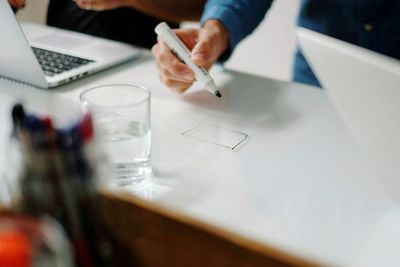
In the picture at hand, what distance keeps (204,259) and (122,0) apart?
794 millimetres

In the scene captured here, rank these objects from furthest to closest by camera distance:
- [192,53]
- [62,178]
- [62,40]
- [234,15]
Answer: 1. [62,40]
2. [234,15]
3. [192,53]
4. [62,178]

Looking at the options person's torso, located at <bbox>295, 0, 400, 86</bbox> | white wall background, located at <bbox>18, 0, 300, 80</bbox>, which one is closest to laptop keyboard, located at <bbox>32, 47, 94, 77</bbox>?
person's torso, located at <bbox>295, 0, 400, 86</bbox>

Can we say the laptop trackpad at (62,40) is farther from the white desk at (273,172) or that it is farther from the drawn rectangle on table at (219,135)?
the drawn rectangle on table at (219,135)

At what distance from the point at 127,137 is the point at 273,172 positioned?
0.55 feet

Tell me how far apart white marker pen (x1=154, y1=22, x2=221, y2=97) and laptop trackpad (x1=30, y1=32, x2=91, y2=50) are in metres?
0.28

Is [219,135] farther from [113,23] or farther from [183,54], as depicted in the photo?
[113,23]

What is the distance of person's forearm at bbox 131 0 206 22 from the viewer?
108cm

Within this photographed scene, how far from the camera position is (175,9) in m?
1.11

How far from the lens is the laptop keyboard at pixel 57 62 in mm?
830

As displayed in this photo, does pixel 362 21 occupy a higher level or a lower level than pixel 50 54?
higher

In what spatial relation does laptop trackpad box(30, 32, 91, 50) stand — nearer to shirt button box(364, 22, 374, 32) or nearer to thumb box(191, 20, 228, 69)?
thumb box(191, 20, 228, 69)

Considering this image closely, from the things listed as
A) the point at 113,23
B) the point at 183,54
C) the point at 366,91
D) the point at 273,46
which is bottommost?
the point at 273,46

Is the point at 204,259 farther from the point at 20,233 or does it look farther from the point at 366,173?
the point at 366,173

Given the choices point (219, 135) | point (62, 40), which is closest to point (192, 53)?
point (219, 135)
